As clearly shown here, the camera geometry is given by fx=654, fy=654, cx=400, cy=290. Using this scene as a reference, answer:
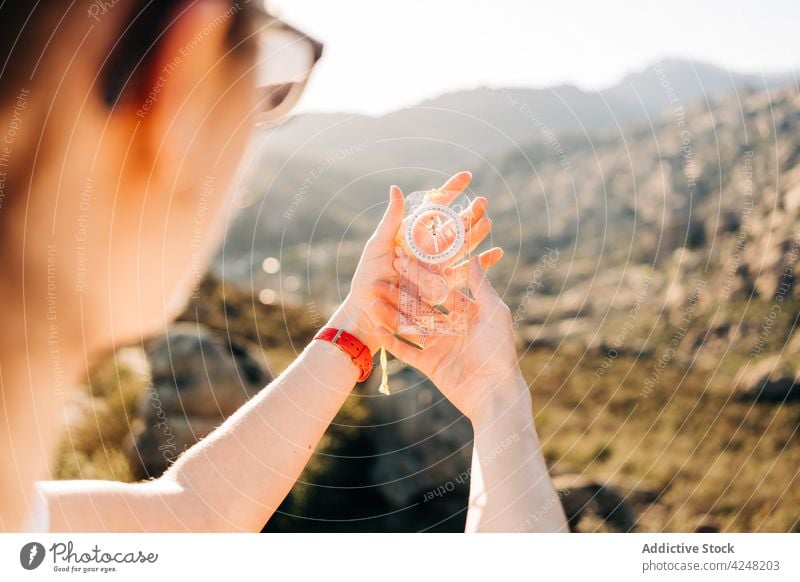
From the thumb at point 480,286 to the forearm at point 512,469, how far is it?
185 millimetres

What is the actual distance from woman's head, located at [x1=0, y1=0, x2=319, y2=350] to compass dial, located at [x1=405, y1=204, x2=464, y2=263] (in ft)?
1.20

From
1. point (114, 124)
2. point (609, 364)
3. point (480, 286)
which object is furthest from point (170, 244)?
point (609, 364)

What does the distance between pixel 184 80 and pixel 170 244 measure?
0.41m

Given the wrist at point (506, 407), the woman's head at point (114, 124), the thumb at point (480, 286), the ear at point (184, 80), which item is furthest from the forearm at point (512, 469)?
the ear at point (184, 80)

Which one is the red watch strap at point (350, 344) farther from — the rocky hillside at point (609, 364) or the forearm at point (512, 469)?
the rocky hillside at point (609, 364)

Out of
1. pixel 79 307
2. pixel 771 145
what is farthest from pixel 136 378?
pixel 771 145

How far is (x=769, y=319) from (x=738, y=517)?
16.2 ft

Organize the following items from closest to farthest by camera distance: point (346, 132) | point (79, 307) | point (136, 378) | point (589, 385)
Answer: point (79, 307)
point (346, 132)
point (136, 378)
point (589, 385)

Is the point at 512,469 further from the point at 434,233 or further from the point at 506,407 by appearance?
the point at 434,233

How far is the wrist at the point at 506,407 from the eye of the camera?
107 centimetres

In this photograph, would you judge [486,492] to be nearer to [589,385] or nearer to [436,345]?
[436,345]
